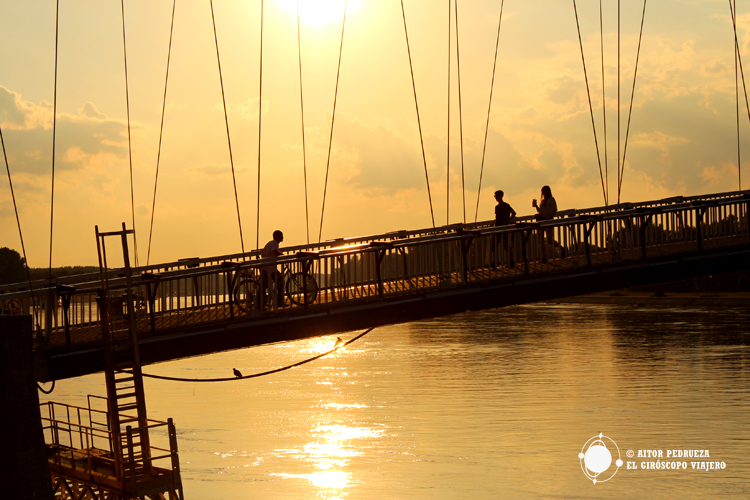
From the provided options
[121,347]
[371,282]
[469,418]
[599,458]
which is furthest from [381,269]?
[469,418]

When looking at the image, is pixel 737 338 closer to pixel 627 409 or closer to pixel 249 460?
pixel 627 409

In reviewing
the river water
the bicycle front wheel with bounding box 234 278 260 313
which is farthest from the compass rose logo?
the bicycle front wheel with bounding box 234 278 260 313

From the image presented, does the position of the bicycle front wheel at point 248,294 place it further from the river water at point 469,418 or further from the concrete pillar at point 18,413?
the river water at point 469,418

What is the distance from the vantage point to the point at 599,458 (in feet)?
134

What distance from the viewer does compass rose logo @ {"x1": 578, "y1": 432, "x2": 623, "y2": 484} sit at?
3841 cm

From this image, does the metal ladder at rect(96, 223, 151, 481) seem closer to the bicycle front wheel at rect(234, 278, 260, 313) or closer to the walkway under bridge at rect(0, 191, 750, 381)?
the walkway under bridge at rect(0, 191, 750, 381)

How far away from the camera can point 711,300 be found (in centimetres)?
11706

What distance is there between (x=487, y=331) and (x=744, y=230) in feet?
273

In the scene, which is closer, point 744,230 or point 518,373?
point 744,230

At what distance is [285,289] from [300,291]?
362mm

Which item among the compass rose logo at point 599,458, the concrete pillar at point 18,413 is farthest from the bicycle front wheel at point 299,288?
the compass rose logo at point 599,458

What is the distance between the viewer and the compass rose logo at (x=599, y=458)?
38406 mm

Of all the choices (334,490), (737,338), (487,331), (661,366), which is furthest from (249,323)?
(487,331)

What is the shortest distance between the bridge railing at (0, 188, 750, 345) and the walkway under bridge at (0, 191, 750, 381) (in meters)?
0.04
